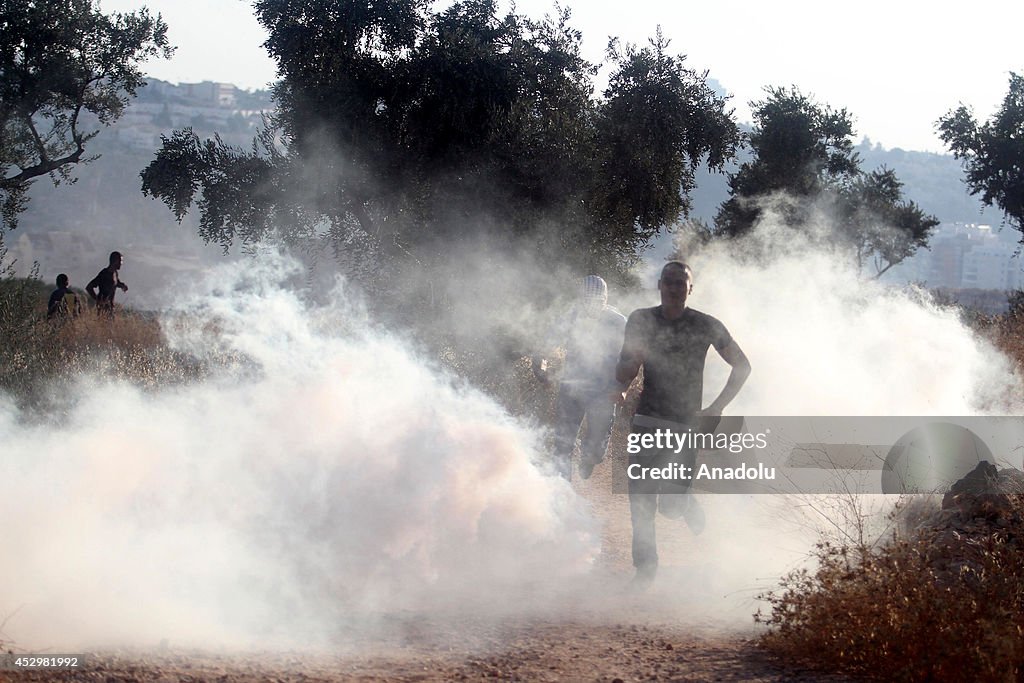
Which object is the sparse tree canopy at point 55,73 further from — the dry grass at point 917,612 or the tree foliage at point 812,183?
the dry grass at point 917,612

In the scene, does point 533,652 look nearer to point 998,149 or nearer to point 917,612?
point 917,612

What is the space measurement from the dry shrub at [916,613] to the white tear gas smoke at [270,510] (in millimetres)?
2015

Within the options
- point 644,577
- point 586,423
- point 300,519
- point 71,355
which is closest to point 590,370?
point 586,423

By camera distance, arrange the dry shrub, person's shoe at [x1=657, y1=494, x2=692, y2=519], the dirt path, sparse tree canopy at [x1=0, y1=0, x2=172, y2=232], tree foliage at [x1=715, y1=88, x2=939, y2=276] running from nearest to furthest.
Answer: the dry shrub, the dirt path, person's shoe at [x1=657, y1=494, x2=692, y2=519], sparse tree canopy at [x1=0, y1=0, x2=172, y2=232], tree foliage at [x1=715, y1=88, x2=939, y2=276]

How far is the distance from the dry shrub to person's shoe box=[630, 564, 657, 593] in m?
1.01

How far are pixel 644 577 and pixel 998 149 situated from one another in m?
20.7

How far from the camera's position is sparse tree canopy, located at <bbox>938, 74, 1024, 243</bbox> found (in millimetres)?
23156

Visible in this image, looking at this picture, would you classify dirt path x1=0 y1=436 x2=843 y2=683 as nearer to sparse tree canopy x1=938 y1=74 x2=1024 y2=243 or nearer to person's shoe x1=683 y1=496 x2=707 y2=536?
person's shoe x1=683 y1=496 x2=707 y2=536

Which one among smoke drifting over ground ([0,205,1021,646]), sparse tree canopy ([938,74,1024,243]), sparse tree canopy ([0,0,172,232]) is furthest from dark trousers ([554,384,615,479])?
sparse tree canopy ([938,74,1024,243])

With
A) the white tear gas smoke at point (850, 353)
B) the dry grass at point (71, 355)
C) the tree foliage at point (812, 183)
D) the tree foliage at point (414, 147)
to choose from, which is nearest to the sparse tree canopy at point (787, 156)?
the tree foliage at point (812, 183)

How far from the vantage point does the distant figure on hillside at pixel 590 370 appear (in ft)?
25.7

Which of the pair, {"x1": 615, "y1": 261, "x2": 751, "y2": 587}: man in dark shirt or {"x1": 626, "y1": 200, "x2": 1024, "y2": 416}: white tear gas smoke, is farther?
{"x1": 626, "y1": 200, "x2": 1024, "y2": 416}: white tear gas smoke

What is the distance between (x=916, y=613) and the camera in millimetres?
4461

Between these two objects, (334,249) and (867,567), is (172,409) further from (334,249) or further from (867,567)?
(334,249)
